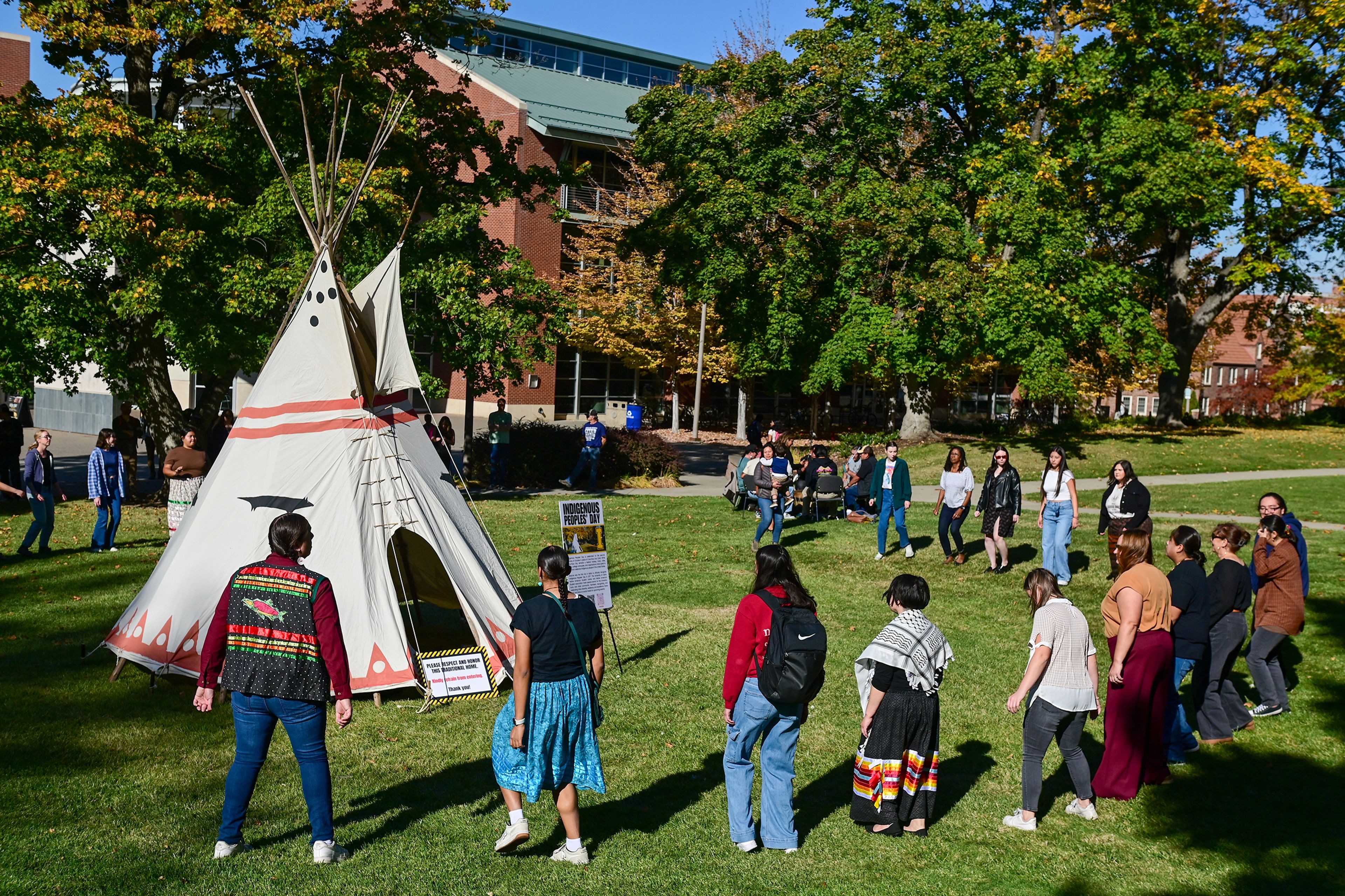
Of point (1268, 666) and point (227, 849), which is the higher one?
point (1268, 666)

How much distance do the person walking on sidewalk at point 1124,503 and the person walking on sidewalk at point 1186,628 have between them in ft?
12.1

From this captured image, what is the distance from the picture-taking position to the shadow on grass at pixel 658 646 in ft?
35.9

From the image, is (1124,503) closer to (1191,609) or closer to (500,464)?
(1191,609)

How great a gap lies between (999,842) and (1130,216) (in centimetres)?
2414

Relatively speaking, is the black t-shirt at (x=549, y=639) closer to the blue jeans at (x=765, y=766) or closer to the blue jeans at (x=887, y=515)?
the blue jeans at (x=765, y=766)

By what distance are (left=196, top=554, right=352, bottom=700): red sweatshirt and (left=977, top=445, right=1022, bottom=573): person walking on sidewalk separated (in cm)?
1080

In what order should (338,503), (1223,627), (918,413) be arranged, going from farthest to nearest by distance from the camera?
1. (918,413)
2. (338,503)
3. (1223,627)

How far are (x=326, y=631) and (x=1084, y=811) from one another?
17.2 feet

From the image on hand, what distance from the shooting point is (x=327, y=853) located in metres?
5.99

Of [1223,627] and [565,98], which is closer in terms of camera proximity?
[1223,627]

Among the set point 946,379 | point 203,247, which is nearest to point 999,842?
point 203,247

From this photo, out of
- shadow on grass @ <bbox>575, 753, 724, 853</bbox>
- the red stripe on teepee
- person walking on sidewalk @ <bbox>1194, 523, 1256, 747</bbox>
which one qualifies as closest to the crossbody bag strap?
shadow on grass @ <bbox>575, 753, 724, 853</bbox>

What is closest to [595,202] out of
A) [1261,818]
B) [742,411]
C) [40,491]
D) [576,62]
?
[742,411]

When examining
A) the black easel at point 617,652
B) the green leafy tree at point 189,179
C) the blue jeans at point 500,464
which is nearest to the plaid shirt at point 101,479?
the green leafy tree at point 189,179
